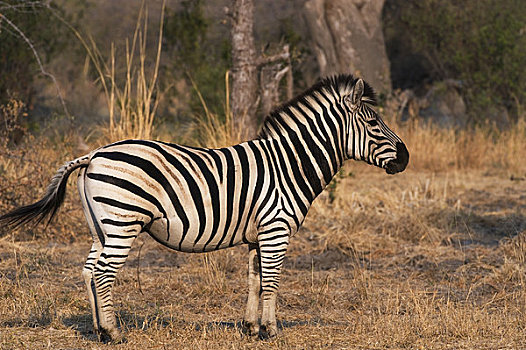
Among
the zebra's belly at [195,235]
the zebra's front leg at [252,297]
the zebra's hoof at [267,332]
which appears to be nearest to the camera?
the zebra's belly at [195,235]

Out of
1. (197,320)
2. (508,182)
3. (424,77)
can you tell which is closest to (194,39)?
(424,77)

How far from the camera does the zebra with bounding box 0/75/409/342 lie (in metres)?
4.49

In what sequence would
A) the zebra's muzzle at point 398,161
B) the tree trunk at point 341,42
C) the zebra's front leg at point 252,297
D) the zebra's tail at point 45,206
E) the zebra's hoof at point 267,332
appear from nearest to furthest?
the zebra's tail at point 45,206
the zebra's hoof at point 267,332
the zebra's front leg at point 252,297
the zebra's muzzle at point 398,161
the tree trunk at point 341,42

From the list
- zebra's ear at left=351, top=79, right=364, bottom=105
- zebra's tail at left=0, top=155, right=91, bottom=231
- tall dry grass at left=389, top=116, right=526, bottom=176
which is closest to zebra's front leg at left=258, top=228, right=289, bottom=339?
zebra's ear at left=351, top=79, right=364, bottom=105

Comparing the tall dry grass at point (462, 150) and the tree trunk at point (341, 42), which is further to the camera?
the tree trunk at point (341, 42)

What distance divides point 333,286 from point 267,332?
5.89ft

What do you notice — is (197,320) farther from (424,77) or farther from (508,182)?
(424,77)

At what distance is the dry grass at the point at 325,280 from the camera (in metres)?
4.96

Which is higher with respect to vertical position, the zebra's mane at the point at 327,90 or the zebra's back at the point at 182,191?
the zebra's mane at the point at 327,90

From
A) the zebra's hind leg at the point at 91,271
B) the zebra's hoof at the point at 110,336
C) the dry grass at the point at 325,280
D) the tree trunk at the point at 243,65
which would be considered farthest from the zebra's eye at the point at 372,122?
the tree trunk at the point at 243,65

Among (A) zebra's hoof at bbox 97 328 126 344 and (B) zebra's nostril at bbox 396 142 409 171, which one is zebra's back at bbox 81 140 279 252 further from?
(B) zebra's nostril at bbox 396 142 409 171

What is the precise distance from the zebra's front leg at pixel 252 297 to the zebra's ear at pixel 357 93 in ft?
4.21

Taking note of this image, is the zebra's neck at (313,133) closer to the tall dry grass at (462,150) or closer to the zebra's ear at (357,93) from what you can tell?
the zebra's ear at (357,93)

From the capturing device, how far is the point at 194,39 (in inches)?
695
